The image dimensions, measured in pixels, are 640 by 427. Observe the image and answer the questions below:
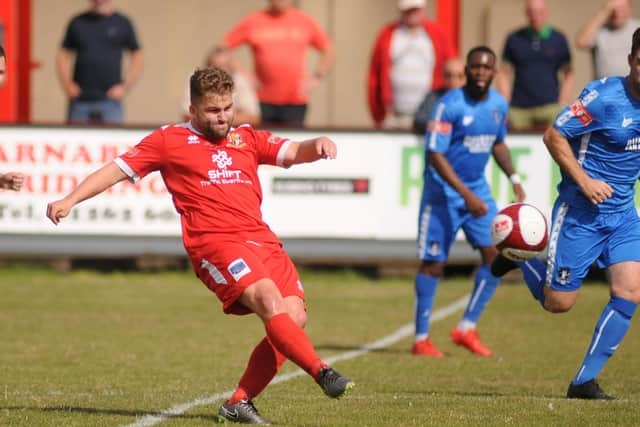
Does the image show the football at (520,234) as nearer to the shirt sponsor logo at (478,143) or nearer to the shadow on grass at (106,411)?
the shirt sponsor logo at (478,143)

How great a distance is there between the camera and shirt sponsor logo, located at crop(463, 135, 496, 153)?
1177cm

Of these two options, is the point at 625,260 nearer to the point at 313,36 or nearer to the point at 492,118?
the point at 492,118

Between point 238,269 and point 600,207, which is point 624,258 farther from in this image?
point 238,269

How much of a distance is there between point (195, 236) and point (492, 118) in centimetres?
457

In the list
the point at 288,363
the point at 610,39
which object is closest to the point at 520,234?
the point at 288,363

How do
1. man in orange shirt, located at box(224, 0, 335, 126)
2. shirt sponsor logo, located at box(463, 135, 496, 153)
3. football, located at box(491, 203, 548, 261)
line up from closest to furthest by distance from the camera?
football, located at box(491, 203, 548, 261)
shirt sponsor logo, located at box(463, 135, 496, 153)
man in orange shirt, located at box(224, 0, 335, 126)

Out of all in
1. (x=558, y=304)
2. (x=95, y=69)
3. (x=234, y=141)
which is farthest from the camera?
(x=95, y=69)

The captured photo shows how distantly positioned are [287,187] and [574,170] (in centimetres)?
776

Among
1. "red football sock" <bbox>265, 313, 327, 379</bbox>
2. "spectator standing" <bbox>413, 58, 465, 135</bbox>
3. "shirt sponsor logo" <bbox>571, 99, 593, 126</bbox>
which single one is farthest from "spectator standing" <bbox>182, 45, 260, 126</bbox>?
"red football sock" <bbox>265, 313, 327, 379</bbox>

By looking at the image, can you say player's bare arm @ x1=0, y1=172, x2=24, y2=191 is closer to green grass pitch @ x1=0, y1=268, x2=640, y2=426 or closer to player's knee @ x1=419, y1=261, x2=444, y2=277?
green grass pitch @ x1=0, y1=268, x2=640, y2=426

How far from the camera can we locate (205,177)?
7895 millimetres

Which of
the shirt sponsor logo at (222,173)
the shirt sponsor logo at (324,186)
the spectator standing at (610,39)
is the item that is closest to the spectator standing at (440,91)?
the shirt sponsor logo at (324,186)

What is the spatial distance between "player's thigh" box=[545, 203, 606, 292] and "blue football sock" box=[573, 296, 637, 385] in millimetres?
287

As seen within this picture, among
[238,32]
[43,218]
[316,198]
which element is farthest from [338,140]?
[43,218]
